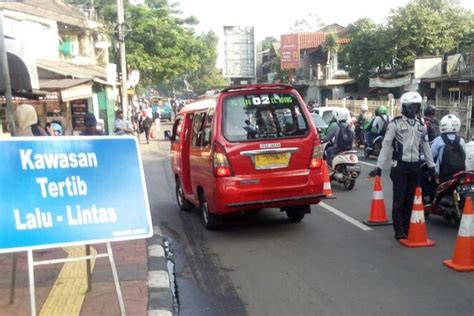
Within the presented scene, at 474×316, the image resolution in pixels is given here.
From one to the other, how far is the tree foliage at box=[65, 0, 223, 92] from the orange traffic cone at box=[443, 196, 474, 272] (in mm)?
29644

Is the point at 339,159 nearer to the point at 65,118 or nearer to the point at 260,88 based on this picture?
the point at 260,88

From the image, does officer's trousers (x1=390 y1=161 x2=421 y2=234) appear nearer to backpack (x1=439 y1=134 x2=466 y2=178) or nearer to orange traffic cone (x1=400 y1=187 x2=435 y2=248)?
orange traffic cone (x1=400 y1=187 x2=435 y2=248)

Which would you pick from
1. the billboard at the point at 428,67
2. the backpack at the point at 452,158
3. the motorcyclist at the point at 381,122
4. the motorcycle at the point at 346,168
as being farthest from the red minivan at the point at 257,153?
the billboard at the point at 428,67

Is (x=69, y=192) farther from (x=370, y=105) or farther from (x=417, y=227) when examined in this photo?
(x=370, y=105)

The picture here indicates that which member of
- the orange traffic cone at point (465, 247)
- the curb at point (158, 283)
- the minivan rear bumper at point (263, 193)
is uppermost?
the minivan rear bumper at point (263, 193)

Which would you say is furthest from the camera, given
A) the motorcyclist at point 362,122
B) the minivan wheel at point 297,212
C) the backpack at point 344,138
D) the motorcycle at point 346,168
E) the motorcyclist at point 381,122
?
the motorcyclist at point 362,122

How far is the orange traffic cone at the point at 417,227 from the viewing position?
6285mm

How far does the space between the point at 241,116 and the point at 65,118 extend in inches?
639

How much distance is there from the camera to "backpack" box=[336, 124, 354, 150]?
34.9 feet

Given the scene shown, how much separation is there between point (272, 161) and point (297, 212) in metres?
1.31

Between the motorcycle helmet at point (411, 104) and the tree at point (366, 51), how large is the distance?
2674 cm

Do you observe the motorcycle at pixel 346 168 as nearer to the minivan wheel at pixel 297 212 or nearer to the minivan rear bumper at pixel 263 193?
the minivan wheel at pixel 297 212

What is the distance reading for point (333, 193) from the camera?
34.0ft

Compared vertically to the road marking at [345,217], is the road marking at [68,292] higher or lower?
higher
